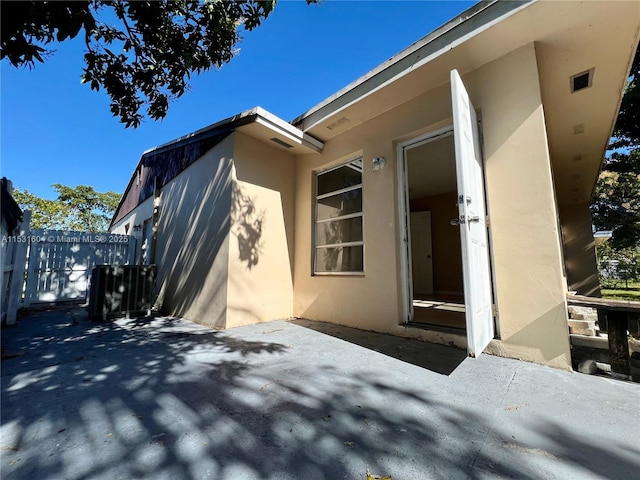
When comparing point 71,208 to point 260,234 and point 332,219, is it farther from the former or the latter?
point 332,219

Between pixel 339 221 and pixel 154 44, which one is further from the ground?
pixel 154 44

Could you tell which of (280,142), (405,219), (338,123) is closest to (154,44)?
(280,142)

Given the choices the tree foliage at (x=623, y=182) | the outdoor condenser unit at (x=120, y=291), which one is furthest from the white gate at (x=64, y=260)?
the tree foliage at (x=623, y=182)

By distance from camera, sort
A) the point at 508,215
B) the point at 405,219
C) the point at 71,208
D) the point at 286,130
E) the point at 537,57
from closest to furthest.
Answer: the point at 508,215 → the point at 537,57 → the point at 405,219 → the point at 286,130 → the point at 71,208

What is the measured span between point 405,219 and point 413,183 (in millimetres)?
3596

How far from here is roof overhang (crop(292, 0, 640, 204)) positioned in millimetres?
2498

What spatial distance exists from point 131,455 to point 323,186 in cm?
434

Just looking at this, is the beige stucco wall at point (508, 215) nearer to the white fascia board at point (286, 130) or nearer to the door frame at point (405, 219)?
the door frame at point (405, 219)

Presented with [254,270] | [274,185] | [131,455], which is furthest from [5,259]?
[131,455]

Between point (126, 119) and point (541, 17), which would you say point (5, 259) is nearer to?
point (126, 119)

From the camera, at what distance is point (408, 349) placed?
9.82ft

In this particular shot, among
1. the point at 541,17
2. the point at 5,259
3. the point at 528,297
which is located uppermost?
the point at 541,17

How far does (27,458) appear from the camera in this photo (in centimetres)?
128

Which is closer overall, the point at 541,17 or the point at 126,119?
the point at 541,17
